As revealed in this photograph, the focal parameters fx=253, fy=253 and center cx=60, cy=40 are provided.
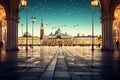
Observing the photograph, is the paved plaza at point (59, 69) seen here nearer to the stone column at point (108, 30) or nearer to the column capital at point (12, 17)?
the column capital at point (12, 17)

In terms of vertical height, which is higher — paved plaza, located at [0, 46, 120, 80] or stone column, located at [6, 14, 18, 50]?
stone column, located at [6, 14, 18, 50]

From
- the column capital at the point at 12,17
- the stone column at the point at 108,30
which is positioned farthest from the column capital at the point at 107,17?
the column capital at the point at 12,17

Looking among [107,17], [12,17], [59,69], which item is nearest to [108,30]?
[107,17]

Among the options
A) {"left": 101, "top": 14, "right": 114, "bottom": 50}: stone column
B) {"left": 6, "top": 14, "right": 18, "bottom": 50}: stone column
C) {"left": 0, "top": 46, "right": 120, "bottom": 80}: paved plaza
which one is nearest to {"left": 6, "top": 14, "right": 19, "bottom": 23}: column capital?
{"left": 6, "top": 14, "right": 18, "bottom": 50}: stone column

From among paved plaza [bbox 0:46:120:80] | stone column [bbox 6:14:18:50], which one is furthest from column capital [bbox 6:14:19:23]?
paved plaza [bbox 0:46:120:80]

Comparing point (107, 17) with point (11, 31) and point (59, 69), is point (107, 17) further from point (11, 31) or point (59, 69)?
point (59, 69)

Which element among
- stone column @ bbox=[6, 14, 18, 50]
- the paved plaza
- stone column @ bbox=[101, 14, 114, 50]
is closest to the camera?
the paved plaza

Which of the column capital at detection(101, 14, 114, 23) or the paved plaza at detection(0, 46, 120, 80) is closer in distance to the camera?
the paved plaza at detection(0, 46, 120, 80)

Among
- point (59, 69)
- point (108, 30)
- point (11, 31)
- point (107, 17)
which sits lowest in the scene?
point (59, 69)

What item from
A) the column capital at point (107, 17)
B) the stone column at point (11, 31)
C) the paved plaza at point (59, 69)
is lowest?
the paved plaza at point (59, 69)

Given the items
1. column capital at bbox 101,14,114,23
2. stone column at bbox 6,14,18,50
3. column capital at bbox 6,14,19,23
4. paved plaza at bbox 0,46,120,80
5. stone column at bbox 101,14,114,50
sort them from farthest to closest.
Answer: stone column at bbox 101,14,114,50
column capital at bbox 101,14,114,23
stone column at bbox 6,14,18,50
column capital at bbox 6,14,19,23
paved plaza at bbox 0,46,120,80

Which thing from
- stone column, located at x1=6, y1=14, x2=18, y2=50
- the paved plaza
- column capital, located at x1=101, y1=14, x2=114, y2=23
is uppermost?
column capital, located at x1=101, y1=14, x2=114, y2=23

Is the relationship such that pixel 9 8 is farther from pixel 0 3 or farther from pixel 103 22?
pixel 103 22

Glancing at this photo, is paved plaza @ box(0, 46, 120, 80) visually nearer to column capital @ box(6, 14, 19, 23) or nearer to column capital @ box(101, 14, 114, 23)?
column capital @ box(6, 14, 19, 23)
